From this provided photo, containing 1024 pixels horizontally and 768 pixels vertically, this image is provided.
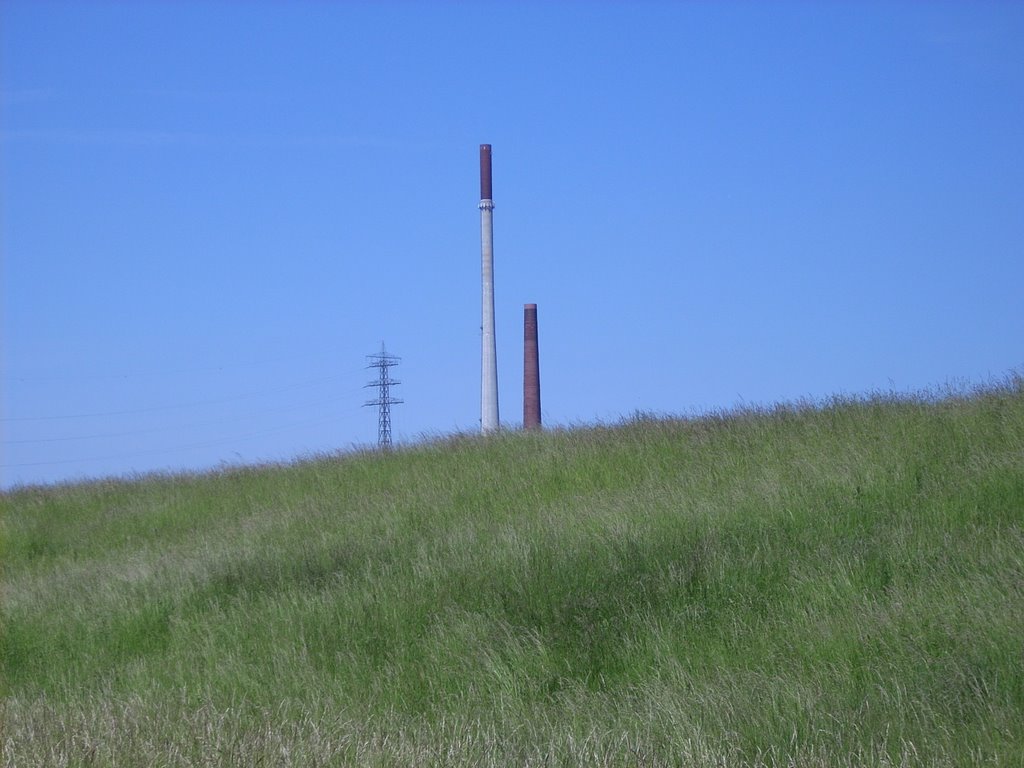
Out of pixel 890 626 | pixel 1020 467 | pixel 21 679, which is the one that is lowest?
pixel 21 679

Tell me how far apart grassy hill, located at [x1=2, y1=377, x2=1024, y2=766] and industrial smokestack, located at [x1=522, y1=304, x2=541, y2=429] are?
16.7 metres

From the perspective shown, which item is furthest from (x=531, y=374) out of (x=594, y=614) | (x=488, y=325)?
(x=594, y=614)

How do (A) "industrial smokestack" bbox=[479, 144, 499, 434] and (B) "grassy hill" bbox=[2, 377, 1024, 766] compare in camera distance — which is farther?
(A) "industrial smokestack" bbox=[479, 144, 499, 434]

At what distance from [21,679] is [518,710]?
15.6ft

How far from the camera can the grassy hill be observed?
5.20 meters

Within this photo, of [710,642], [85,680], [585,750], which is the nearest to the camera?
[585,750]

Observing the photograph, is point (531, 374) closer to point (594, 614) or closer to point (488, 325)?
point (488, 325)

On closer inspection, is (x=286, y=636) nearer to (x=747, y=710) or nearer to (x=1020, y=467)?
(x=747, y=710)

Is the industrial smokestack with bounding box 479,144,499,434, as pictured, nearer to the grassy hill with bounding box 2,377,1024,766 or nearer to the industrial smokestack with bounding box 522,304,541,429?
the industrial smokestack with bounding box 522,304,541,429

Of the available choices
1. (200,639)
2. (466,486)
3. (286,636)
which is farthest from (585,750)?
(466,486)

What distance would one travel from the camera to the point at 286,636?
819cm

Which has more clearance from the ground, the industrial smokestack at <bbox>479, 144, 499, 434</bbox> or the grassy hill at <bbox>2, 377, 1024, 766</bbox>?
the industrial smokestack at <bbox>479, 144, 499, 434</bbox>

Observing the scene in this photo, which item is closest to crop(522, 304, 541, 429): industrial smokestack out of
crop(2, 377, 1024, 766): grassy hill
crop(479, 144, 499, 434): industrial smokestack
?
crop(479, 144, 499, 434): industrial smokestack

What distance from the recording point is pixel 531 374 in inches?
1190
